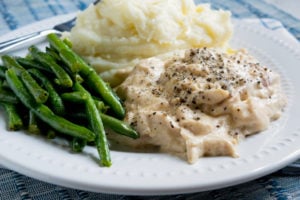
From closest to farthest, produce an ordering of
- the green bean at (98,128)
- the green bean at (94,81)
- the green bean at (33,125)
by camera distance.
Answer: the green bean at (98,128) → the green bean at (33,125) → the green bean at (94,81)

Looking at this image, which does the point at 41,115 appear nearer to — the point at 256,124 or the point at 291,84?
the point at 256,124

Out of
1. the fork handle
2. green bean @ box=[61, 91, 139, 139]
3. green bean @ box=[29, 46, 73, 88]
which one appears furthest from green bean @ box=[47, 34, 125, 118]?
the fork handle

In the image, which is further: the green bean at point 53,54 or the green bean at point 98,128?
the green bean at point 53,54

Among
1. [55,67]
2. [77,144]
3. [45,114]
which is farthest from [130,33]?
[77,144]

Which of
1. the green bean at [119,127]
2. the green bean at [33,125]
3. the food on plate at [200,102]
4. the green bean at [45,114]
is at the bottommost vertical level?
the green bean at [33,125]

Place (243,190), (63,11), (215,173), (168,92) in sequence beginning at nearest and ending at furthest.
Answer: (215,173)
(243,190)
(168,92)
(63,11)

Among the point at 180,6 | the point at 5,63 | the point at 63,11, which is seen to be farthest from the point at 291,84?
the point at 63,11

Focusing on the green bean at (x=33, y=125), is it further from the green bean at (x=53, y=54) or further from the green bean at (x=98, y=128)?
the green bean at (x=53, y=54)

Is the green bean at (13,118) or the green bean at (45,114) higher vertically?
the green bean at (45,114)

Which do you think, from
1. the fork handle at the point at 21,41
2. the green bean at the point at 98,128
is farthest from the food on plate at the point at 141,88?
the fork handle at the point at 21,41
